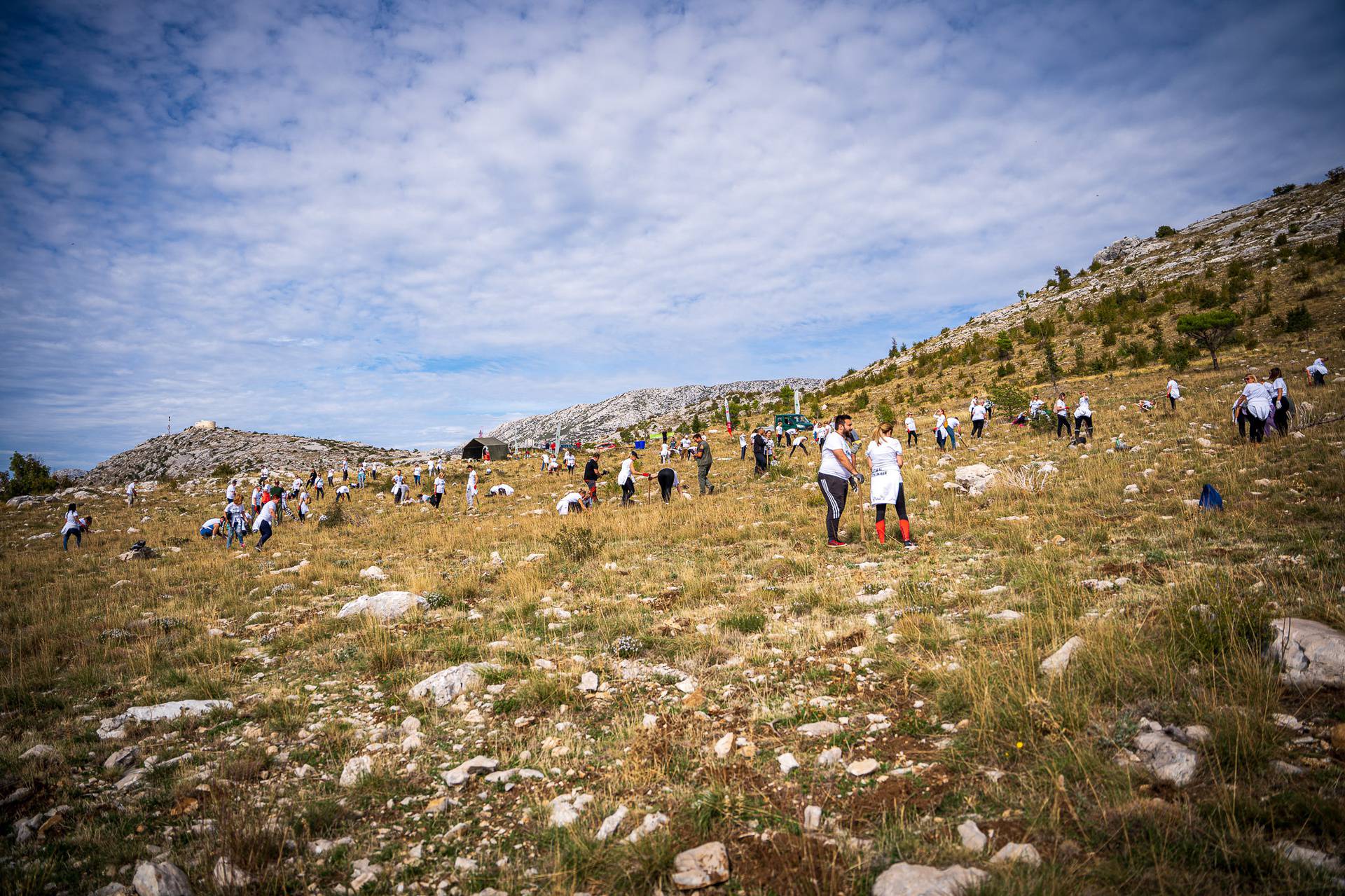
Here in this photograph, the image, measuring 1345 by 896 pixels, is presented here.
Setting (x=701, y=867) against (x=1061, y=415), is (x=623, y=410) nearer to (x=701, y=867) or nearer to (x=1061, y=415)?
(x=1061, y=415)

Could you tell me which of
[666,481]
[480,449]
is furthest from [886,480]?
[480,449]

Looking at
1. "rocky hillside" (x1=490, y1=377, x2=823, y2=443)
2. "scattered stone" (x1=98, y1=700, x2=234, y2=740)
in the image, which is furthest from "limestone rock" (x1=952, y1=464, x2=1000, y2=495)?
"rocky hillside" (x1=490, y1=377, x2=823, y2=443)

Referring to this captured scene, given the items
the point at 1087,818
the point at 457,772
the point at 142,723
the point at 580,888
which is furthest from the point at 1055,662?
the point at 142,723

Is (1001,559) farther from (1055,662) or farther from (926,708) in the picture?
(926,708)

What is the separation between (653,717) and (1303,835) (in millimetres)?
3261

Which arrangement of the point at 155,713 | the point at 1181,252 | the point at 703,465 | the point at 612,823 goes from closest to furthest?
1. the point at 612,823
2. the point at 155,713
3. the point at 703,465
4. the point at 1181,252

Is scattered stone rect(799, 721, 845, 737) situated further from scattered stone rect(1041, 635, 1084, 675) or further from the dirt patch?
scattered stone rect(1041, 635, 1084, 675)

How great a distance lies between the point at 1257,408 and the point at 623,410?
105388 mm

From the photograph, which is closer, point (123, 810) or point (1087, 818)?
point (1087, 818)

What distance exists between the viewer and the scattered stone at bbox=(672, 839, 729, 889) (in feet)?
7.91

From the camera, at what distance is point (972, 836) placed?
8.06 feet

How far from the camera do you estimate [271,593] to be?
9.30 metres

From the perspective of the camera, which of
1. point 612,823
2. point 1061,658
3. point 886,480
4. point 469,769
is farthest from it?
point 886,480

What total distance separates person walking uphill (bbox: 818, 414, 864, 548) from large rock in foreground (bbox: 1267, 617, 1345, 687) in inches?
216
